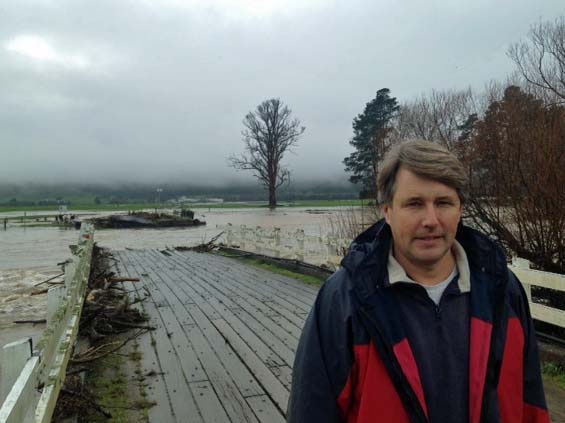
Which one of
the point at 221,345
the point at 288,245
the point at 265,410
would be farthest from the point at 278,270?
the point at 265,410

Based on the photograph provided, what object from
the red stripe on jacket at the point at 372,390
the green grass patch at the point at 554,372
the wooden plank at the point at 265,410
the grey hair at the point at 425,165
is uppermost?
the grey hair at the point at 425,165

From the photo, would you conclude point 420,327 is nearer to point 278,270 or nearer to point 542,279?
point 542,279

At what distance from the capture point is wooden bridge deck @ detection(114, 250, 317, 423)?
3.50 m

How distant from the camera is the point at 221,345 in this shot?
4.97m

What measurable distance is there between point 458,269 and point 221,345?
145 inches

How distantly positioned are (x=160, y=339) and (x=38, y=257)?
18053mm

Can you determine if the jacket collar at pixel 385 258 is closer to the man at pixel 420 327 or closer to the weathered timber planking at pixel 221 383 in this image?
the man at pixel 420 327

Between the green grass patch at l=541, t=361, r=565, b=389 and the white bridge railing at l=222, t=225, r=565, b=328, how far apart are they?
0.45 meters

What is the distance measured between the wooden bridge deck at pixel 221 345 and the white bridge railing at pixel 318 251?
1.24m

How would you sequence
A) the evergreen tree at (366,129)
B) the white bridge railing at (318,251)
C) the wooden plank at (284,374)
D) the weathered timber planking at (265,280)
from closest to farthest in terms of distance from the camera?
the wooden plank at (284,374)
the white bridge railing at (318,251)
the weathered timber planking at (265,280)
the evergreen tree at (366,129)

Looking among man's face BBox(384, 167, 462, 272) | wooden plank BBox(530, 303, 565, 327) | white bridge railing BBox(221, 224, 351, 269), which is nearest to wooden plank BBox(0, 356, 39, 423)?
man's face BBox(384, 167, 462, 272)

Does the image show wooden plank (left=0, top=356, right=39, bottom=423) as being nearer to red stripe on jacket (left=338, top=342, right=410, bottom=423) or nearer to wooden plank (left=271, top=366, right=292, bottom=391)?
red stripe on jacket (left=338, top=342, right=410, bottom=423)

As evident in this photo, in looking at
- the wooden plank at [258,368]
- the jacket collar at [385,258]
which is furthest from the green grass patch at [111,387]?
the jacket collar at [385,258]

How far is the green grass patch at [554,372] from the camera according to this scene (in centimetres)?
402
